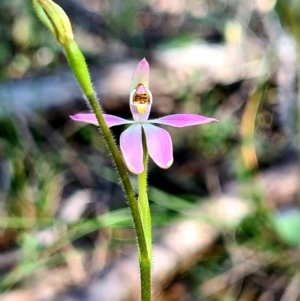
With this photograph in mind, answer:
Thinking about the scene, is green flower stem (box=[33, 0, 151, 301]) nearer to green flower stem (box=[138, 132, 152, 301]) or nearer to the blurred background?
green flower stem (box=[138, 132, 152, 301])

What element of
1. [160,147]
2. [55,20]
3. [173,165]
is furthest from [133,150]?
[173,165]

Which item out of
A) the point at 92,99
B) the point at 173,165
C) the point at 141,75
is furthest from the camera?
the point at 173,165

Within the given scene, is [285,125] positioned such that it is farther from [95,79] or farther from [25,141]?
[25,141]

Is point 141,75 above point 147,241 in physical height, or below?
above

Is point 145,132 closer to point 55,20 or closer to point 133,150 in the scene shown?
point 133,150

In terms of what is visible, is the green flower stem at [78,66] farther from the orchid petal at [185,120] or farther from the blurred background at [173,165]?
the blurred background at [173,165]

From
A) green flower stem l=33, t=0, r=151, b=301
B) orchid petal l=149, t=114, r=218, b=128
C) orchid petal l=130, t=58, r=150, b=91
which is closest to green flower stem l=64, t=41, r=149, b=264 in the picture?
green flower stem l=33, t=0, r=151, b=301

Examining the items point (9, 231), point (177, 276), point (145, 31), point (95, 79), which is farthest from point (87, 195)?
point (145, 31)
